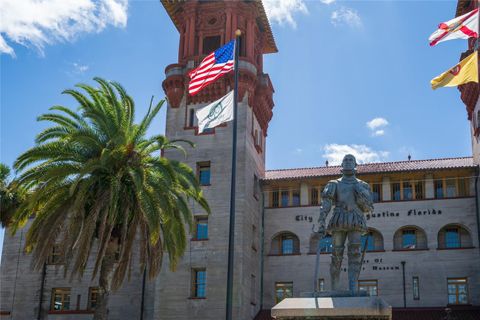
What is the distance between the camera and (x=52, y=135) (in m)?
26.5

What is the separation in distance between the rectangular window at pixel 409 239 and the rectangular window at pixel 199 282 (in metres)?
13.0

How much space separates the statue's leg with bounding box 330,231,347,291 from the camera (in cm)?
1443

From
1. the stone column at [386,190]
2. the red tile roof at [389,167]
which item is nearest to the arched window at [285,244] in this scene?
the red tile roof at [389,167]

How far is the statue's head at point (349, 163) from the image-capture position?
1482 centimetres

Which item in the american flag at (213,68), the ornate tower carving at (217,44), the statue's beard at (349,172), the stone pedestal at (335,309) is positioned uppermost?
the ornate tower carving at (217,44)

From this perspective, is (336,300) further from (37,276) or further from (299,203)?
(37,276)

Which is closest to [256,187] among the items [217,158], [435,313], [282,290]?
[217,158]

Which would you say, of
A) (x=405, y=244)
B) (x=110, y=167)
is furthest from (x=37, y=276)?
(x=405, y=244)

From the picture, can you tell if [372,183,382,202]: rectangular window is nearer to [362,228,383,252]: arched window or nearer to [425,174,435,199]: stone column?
[362,228,383,252]: arched window

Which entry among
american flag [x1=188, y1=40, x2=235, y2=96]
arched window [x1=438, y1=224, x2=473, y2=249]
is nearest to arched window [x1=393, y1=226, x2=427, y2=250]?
arched window [x1=438, y1=224, x2=473, y2=249]

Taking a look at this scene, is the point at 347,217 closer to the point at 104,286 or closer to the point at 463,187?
the point at 104,286

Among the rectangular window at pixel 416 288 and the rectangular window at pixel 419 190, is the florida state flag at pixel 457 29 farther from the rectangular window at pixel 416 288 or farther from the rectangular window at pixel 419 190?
the rectangular window at pixel 416 288

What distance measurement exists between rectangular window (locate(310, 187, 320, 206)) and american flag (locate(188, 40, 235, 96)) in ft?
64.9

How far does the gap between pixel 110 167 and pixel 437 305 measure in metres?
23.1
